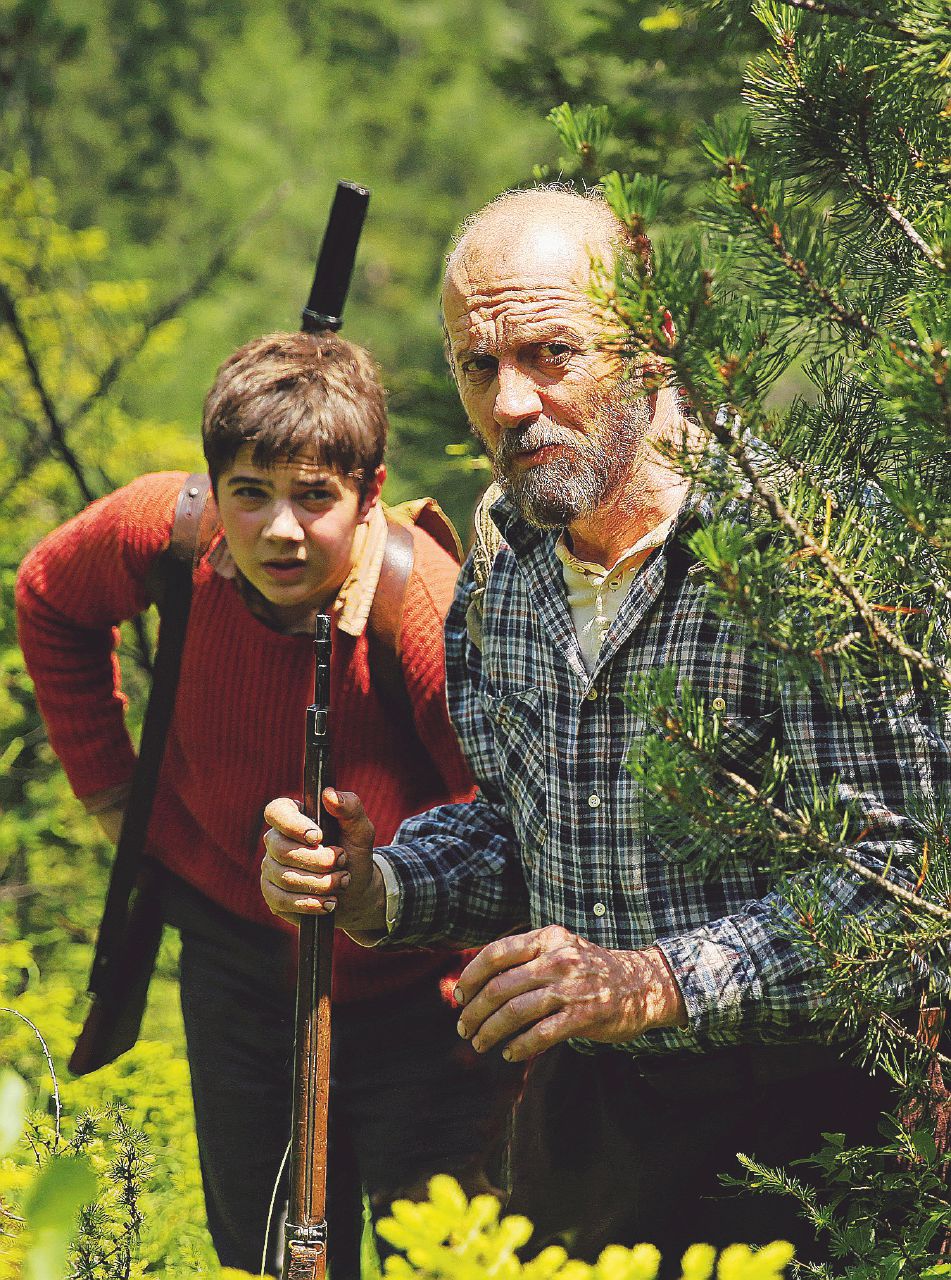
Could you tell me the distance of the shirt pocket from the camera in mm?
2162

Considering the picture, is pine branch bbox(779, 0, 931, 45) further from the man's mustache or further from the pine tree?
the man's mustache

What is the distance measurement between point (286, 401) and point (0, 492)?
3347 millimetres

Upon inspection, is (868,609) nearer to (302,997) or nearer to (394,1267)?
(394,1267)

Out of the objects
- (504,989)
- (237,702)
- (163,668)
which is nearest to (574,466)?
(504,989)

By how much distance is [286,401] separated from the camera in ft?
9.02

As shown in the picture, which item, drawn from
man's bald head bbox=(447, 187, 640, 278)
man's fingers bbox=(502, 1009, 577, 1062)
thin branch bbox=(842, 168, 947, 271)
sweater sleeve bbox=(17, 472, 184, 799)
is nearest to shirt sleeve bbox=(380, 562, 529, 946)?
man's fingers bbox=(502, 1009, 577, 1062)

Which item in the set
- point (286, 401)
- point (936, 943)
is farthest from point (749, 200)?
point (286, 401)

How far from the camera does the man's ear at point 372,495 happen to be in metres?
2.83

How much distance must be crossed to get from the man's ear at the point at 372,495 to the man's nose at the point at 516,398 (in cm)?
81

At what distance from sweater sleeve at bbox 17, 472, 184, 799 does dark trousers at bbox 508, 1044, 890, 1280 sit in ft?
4.88

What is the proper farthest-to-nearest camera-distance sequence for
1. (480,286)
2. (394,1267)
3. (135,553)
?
(135,553), (480,286), (394,1267)

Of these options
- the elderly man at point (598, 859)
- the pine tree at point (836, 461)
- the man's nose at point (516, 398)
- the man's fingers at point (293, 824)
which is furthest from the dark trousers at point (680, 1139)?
the man's nose at point (516, 398)

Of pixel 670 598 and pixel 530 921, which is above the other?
pixel 670 598

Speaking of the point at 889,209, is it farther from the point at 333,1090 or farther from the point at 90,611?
the point at 90,611
